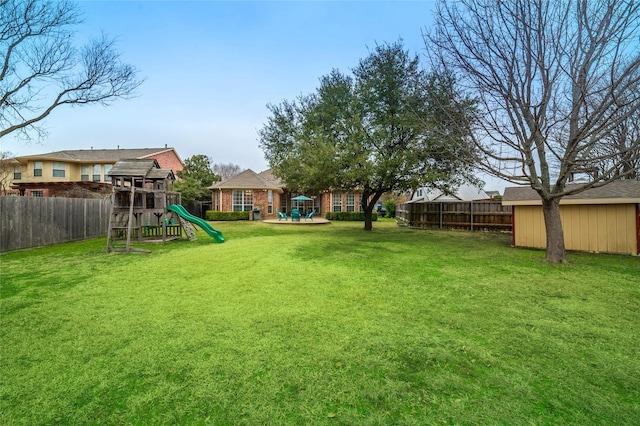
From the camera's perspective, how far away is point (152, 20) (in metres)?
10.3

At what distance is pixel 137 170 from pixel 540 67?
1230 centimetres

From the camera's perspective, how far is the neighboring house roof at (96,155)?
85.6 ft

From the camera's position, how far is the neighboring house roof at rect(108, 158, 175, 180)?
1015 centimetres

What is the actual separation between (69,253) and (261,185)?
17615 mm

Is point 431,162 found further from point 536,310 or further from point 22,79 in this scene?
point 22,79

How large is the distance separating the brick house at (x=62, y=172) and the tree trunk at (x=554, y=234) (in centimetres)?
2684

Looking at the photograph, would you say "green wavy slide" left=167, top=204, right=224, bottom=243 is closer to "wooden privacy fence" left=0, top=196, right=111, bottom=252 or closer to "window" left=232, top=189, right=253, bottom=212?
"wooden privacy fence" left=0, top=196, right=111, bottom=252

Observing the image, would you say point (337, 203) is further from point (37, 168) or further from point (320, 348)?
point (37, 168)

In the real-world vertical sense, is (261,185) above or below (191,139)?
below

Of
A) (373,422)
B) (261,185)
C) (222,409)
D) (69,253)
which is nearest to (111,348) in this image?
(222,409)

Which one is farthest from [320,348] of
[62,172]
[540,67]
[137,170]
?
[62,172]

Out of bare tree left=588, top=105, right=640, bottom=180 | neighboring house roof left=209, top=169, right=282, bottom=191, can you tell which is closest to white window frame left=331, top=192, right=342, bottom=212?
neighboring house roof left=209, top=169, right=282, bottom=191

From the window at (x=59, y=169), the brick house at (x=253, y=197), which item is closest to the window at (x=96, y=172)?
the window at (x=59, y=169)

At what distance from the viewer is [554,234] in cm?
719
